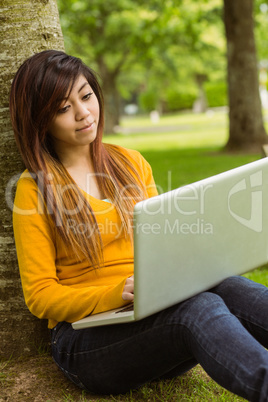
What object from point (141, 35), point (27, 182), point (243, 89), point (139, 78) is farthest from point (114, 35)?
point (27, 182)

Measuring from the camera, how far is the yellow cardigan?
190cm

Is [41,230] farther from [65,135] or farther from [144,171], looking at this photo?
[144,171]

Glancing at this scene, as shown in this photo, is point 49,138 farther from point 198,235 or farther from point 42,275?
point 198,235

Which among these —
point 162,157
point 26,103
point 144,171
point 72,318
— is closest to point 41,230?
point 72,318

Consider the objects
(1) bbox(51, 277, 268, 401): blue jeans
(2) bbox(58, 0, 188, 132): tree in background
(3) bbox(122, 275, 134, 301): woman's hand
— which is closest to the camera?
(1) bbox(51, 277, 268, 401): blue jeans

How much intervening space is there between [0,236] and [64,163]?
18.5 inches

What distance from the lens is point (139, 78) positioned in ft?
109

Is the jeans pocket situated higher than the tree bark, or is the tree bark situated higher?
the tree bark

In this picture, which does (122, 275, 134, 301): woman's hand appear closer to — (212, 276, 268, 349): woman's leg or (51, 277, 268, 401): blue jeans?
(51, 277, 268, 401): blue jeans

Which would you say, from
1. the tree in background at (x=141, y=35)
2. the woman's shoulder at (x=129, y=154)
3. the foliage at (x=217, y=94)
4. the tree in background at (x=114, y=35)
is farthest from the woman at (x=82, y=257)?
the foliage at (x=217, y=94)

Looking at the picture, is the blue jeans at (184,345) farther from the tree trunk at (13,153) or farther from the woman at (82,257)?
the tree trunk at (13,153)

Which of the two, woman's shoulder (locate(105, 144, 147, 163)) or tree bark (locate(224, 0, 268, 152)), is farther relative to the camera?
tree bark (locate(224, 0, 268, 152))

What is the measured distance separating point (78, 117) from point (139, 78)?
32.0m

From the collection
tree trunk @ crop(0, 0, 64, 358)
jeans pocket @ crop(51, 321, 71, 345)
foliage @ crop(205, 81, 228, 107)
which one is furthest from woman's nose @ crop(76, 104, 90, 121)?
foliage @ crop(205, 81, 228, 107)
